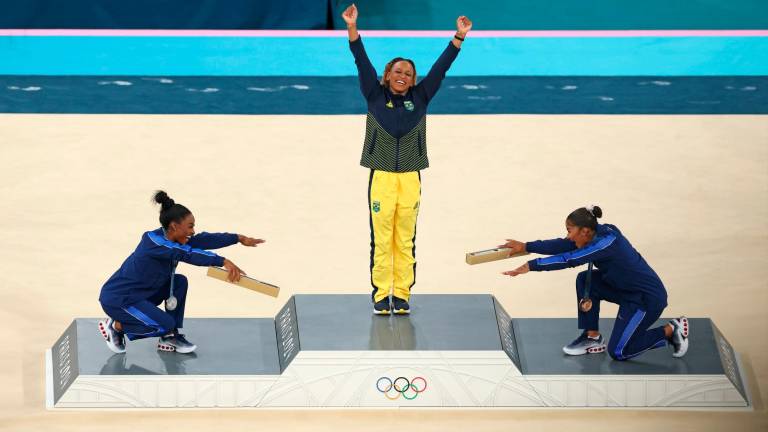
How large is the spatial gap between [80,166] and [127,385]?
512 centimetres

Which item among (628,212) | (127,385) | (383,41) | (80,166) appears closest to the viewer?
(127,385)

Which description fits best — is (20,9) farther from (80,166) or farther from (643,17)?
(643,17)

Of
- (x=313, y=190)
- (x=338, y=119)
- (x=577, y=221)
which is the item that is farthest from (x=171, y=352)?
(x=338, y=119)

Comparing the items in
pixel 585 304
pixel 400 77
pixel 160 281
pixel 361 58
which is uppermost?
pixel 361 58

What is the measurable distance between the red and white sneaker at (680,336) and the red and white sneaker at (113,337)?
3096 millimetres

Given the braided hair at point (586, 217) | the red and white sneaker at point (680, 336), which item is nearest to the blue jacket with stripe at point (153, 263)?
the braided hair at point (586, 217)

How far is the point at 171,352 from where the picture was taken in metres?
8.01

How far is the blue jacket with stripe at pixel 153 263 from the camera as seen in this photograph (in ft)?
25.2

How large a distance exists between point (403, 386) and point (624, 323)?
1281 mm

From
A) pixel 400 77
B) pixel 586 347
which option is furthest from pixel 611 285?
pixel 400 77

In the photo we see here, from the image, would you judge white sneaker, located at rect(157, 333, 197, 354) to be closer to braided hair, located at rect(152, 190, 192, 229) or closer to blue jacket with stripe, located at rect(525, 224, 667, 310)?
braided hair, located at rect(152, 190, 192, 229)

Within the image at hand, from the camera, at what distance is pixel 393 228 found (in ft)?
26.6

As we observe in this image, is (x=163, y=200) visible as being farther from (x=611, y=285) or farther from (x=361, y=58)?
(x=611, y=285)

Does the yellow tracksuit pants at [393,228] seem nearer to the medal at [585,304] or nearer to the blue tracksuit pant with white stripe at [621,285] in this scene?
the blue tracksuit pant with white stripe at [621,285]
